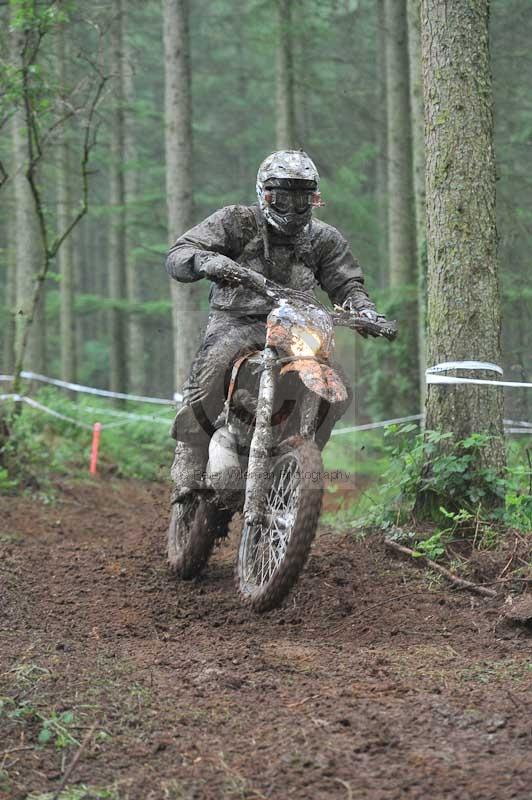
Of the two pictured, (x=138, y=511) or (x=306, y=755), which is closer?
(x=306, y=755)

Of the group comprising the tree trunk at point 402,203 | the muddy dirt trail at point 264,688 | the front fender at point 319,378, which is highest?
the tree trunk at point 402,203

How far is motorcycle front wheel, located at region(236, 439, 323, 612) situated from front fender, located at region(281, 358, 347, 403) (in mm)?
307

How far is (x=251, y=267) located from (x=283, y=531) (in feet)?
6.14

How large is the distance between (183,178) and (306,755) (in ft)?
39.2

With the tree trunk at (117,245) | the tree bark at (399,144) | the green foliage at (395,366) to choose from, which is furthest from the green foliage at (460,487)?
the tree trunk at (117,245)

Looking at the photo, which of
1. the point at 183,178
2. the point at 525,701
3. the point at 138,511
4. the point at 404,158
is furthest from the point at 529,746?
the point at 404,158

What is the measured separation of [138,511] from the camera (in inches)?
434

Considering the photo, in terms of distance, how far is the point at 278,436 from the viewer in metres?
5.89

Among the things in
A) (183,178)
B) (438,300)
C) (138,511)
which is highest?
(183,178)

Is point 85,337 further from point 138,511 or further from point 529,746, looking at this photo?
point 529,746

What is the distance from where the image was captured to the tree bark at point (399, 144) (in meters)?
15.6

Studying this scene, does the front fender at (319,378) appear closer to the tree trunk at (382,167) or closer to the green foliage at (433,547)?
the green foliage at (433,547)

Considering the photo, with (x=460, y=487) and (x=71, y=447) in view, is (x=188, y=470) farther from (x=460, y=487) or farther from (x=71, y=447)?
(x=71, y=447)

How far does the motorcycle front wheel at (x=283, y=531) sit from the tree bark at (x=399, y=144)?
10.3 m
